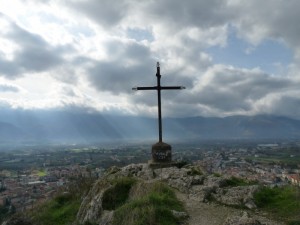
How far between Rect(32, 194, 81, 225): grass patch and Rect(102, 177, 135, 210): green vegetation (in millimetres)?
2714

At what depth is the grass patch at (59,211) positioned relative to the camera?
14.9 m

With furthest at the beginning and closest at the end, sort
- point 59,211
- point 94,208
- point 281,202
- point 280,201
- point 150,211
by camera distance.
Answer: point 59,211
point 94,208
point 280,201
point 281,202
point 150,211

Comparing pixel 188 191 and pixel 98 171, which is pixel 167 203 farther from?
pixel 98 171

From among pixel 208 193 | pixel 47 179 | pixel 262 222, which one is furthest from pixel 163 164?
pixel 47 179

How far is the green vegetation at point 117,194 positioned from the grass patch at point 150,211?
1861 mm

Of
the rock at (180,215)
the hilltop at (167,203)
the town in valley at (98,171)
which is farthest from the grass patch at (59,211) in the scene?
the rock at (180,215)

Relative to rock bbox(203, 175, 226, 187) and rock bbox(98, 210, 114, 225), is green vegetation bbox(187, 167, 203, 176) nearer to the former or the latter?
rock bbox(203, 175, 226, 187)

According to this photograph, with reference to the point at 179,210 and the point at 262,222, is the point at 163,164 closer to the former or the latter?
the point at 179,210

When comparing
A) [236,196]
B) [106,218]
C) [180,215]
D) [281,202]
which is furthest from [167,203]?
[281,202]

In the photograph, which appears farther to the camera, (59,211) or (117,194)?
(59,211)

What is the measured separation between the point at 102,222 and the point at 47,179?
248 ft

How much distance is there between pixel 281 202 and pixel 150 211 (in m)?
4.34

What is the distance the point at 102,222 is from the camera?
10.7 m

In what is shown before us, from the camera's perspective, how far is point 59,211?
1595 cm
